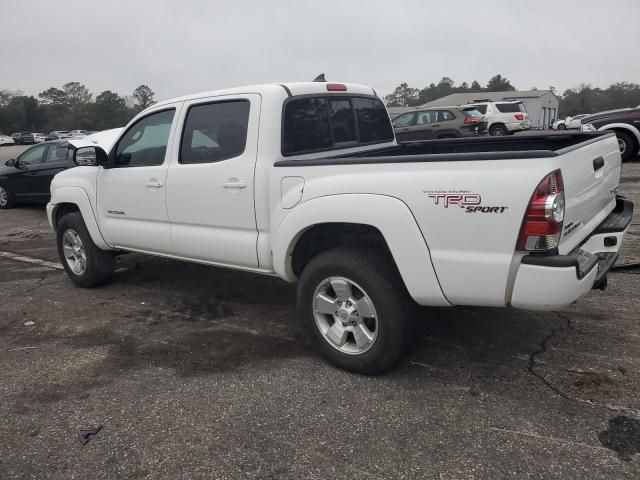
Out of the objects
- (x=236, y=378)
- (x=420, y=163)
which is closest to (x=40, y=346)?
(x=236, y=378)

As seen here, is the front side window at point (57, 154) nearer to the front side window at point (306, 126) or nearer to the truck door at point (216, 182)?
the truck door at point (216, 182)

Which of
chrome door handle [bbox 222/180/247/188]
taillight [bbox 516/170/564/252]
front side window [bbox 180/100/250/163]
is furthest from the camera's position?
front side window [bbox 180/100/250/163]

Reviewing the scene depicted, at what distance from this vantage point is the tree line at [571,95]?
218 feet

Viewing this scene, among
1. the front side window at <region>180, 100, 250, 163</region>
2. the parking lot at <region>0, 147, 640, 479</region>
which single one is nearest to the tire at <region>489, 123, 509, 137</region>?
the parking lot at <region>0, 147, 640, 479</region>

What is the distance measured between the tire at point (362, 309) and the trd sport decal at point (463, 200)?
609 mm

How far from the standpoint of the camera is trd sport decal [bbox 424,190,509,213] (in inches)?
107

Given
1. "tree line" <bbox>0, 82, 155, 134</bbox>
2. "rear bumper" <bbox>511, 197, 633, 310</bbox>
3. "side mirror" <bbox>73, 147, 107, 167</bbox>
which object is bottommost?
"rear bumper" <bbox>511, 197, 633, 310</bbox>

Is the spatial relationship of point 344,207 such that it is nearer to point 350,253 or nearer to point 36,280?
point 350,253

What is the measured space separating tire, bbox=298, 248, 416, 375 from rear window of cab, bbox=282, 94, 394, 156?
982mm

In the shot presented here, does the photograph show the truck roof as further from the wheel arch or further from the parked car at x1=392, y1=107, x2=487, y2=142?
the parked car at x1=392, y1=107, x2=487, y2=142

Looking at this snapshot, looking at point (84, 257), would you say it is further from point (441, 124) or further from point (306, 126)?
point (441, 124)

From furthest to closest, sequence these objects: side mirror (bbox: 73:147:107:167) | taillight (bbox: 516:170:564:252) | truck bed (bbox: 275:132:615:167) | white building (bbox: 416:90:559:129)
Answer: white building (bbox: 416:90:559:129)
side mirror (bbox: 73:147:107:167)
truck bed (bbox: 275:132:615:167)
taillight (bbox: 516:170:564:252)

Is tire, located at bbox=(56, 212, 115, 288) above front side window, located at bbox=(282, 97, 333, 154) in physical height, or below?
below

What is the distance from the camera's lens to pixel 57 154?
11508mm
